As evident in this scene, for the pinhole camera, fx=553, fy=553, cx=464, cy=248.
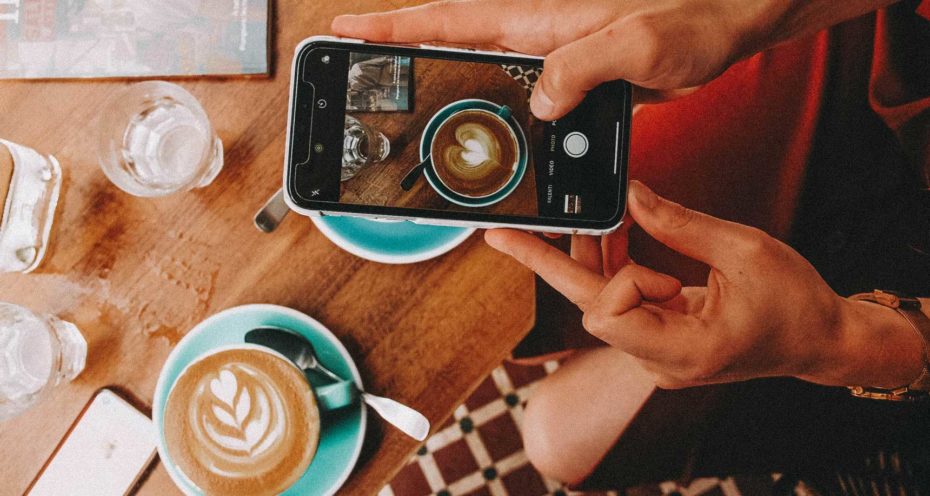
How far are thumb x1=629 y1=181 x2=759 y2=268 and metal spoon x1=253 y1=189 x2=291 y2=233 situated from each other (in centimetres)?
42

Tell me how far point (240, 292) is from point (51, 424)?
A: 0.28 m

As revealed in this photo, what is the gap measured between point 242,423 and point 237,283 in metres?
0.17

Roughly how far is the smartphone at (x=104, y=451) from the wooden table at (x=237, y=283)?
0.02m

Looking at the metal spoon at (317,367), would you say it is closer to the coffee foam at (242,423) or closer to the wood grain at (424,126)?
the coffee foam at (242,423)

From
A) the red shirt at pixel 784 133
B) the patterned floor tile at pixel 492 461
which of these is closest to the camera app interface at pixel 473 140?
the red shirt at pixel 784 133

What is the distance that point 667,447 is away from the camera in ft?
2.87

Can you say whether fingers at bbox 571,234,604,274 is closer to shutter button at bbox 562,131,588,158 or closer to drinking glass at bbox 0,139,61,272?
shutter button at bbox 562,131,588,158

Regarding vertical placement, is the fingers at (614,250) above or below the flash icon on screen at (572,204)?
below

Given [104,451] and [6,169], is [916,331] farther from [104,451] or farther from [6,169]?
[6,169]

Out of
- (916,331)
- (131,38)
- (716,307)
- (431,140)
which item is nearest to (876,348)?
(916,331)

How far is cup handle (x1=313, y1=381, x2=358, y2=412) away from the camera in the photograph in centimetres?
64

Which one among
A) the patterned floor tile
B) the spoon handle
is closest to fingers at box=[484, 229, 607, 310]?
the spoon handle

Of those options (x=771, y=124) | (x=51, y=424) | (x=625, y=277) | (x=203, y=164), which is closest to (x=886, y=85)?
(x=771, y=124)

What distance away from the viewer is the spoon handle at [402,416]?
25.7 inches
